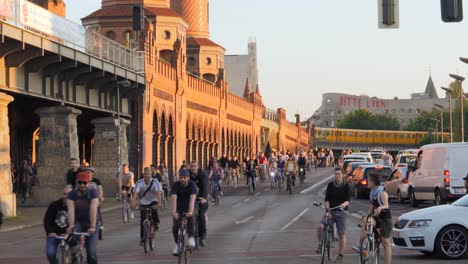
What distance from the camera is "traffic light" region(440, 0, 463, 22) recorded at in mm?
19156

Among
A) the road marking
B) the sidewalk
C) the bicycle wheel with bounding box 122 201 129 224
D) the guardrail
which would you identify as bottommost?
the sidewalk

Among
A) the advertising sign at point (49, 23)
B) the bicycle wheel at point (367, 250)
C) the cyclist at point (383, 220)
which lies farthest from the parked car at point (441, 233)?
the advertising sign at point (49, 23)

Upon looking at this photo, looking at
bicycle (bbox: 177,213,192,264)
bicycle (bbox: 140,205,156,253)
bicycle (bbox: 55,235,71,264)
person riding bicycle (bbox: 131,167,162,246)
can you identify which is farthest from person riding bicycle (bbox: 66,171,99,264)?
person riding bicycle (bbox: 131,167,162,246)

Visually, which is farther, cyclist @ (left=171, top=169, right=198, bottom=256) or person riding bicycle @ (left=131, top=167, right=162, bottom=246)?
person riding bicycle @ (left=131, top=167, right=162, bottom=246)

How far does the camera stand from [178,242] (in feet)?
58.8

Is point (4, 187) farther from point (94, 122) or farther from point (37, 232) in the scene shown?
point (94, 122)

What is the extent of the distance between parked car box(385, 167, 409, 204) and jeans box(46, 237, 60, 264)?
2745 centimetres

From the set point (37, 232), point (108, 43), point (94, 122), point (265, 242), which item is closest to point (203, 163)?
point (94, 122)

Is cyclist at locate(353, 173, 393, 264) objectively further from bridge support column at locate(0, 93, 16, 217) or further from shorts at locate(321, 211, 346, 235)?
bridge support column at locate(0, 93, 16, 217)

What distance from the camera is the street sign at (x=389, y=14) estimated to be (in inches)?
766

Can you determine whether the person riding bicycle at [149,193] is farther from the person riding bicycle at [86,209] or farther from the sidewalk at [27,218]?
the sidewalk at [27,218]

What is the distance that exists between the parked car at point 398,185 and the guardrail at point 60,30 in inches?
549

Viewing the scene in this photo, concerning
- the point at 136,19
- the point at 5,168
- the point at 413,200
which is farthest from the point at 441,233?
the point at 136,19

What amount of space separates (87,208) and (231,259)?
5.25 metres
